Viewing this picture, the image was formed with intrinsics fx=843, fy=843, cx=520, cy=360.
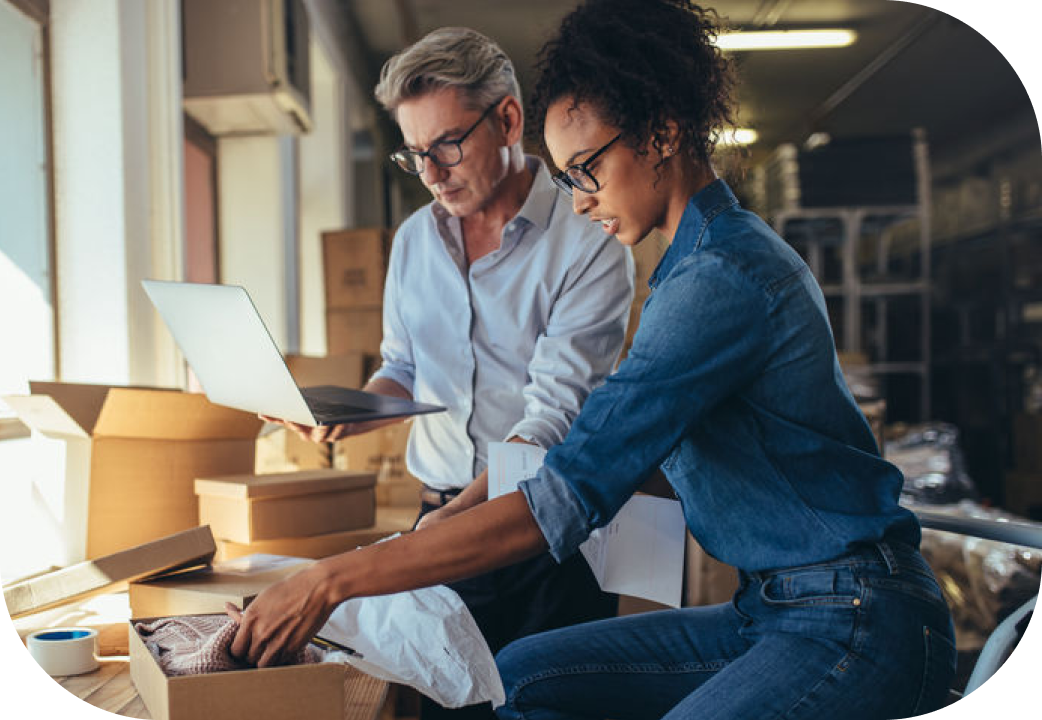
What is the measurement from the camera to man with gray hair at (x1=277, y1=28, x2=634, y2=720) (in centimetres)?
139

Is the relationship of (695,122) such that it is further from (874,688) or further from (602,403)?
(874,688)

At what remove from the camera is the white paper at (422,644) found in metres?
0.97

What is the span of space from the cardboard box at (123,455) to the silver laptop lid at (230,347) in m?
0.28

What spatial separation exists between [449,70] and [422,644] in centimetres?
90

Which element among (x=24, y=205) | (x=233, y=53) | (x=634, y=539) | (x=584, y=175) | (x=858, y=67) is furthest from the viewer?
(x=858, y=67)

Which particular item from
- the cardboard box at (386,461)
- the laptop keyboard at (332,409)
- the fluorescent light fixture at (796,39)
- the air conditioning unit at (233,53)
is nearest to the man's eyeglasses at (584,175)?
the laptop keyboard at (332,409)

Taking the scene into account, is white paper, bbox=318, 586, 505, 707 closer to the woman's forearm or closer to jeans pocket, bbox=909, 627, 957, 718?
the woman's forearm

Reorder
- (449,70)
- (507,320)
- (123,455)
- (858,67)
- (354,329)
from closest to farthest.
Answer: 1. (449,70)
2. (507,320)
3. (123,455)
4. (354,329)
5. (858,67)

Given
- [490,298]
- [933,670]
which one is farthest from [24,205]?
[933,670]

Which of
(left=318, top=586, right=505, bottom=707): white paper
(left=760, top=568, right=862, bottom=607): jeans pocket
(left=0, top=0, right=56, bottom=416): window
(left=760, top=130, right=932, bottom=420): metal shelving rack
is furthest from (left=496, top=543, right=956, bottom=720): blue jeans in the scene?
(left=760, top=130, right=932, bottom=420): metal shelving rack

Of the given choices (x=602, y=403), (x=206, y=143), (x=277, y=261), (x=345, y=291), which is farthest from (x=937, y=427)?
(x=602, y=403)

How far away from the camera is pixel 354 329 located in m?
3.57

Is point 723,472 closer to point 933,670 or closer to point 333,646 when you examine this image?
point 933,670

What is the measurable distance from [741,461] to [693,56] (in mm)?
474
